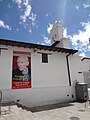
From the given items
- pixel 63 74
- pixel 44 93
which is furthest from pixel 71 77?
pixel 44 93

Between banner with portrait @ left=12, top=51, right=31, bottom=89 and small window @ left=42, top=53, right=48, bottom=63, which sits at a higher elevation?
small window @ left=42, top=53, right=48, bottom=63

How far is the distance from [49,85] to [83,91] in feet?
10.6

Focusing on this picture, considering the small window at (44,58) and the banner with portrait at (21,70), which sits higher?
the small window at (44,58)

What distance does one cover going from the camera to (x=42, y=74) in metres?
11.0

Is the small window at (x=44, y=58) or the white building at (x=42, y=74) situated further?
the small window at (x=44, y=58)

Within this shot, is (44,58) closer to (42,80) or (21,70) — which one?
(42,80)

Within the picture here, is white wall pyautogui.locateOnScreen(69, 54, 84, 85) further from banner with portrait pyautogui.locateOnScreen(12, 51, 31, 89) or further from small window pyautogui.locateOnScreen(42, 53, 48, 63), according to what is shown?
banner with portrait pyautogui.locateOnScreen(12, 51, 31, 89)

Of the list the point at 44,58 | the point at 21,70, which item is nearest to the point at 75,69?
the point at 44,58

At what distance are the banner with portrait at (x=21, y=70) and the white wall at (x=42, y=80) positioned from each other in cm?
27

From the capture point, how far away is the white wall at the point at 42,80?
31.2ft

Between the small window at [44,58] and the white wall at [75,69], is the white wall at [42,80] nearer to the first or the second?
the white wall at [75,69]

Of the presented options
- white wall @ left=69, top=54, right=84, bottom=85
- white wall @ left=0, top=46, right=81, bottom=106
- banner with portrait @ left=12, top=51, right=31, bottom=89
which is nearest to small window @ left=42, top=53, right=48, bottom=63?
white wall @ left=0, top=46, right=81, bottom=106

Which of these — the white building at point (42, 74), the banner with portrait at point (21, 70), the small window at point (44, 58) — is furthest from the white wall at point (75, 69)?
the banner with portrait at point (21, 70)

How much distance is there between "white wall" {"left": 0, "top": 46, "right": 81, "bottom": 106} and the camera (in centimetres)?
952
